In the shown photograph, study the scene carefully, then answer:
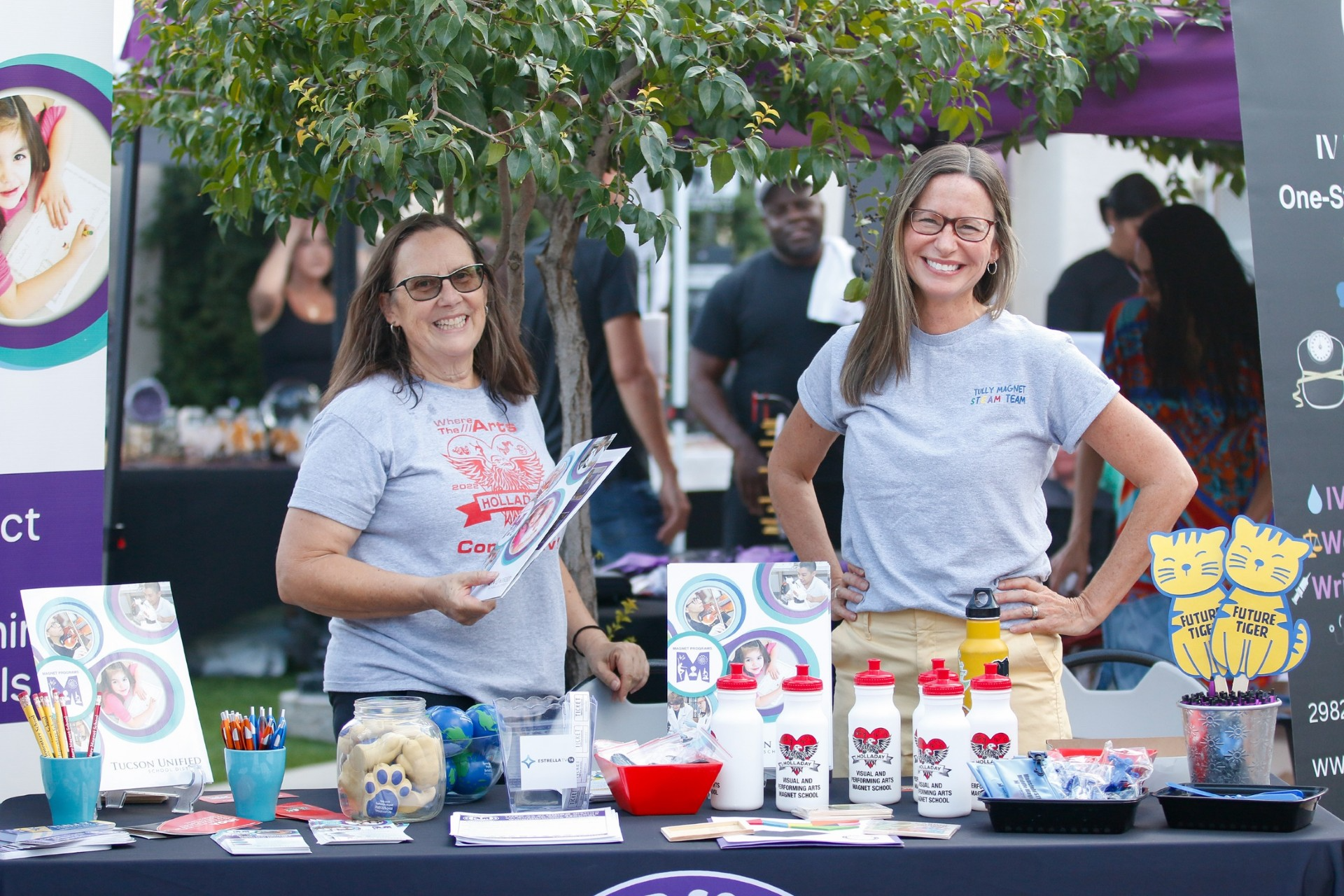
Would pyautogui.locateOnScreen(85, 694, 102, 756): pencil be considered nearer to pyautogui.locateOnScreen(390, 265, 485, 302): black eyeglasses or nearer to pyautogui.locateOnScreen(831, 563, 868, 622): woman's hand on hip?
pyautogui.locateOnScreen(390, 265, 485, 302): black eyeglasses

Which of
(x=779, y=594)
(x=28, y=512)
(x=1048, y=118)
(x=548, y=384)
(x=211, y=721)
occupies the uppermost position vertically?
(x=1048, y=118)

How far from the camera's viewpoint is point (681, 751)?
1759mm

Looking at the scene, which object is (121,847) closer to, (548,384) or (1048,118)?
(1048,118)

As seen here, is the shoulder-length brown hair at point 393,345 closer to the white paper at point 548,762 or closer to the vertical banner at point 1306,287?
the white paper at point 548,762

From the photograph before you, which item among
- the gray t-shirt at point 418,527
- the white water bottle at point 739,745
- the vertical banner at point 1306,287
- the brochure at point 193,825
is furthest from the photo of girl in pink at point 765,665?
the vertical banner at point 1306,287

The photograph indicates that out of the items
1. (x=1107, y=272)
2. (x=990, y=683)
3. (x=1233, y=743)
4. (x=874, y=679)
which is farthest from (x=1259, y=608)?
(x=1107, y=272)

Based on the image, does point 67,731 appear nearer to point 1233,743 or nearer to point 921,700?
point 921,700

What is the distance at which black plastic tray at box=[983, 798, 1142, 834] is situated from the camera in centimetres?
161

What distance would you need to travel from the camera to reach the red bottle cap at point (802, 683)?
170cm

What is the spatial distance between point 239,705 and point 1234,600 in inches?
211

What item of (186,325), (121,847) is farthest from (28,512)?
(186,325)

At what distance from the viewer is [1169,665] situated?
2.82m

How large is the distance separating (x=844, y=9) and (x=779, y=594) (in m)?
1.28

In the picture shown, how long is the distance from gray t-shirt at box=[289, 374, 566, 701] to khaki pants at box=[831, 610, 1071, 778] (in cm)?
54
